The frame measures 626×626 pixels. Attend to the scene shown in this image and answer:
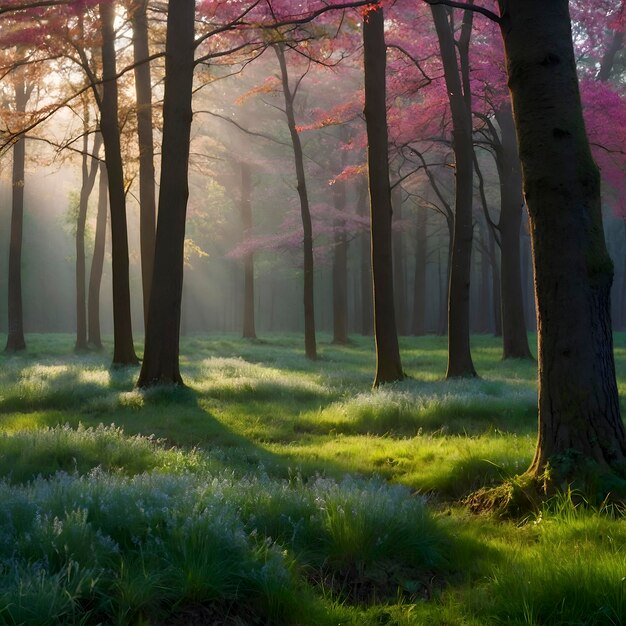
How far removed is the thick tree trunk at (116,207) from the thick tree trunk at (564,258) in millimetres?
11653

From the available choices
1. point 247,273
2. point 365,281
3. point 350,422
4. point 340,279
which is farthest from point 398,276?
point 350,422

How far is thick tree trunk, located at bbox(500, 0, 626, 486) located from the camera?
512 centimetres

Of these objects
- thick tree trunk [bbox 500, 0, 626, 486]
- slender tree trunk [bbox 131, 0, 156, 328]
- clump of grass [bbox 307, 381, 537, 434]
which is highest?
slender tree trunk [bbox 131, 0, 156, 328]

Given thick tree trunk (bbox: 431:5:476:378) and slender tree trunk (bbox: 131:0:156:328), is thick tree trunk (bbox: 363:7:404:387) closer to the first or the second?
thick tree trunk (bbox: 431:5:476:378)

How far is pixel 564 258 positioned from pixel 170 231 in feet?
27.1

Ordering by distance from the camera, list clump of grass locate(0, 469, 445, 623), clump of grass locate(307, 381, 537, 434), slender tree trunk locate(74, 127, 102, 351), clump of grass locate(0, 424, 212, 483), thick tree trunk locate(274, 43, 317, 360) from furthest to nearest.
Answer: slender tree trunk locate(74, 127, 102, 351)
thick tree trunk locate(274, 43, 317, 360)
clump of grass locate(307, 381, 537, 434)
clump of grass locate(0, 424, 212, 483)
clump of grass locate(0, 469, 445, 623)

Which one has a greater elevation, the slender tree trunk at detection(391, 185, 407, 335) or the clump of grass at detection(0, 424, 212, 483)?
the slender tree trunk at detection(391, 185, 407, 335)

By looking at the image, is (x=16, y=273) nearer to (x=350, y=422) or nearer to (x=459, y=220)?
(x=459, y=220)

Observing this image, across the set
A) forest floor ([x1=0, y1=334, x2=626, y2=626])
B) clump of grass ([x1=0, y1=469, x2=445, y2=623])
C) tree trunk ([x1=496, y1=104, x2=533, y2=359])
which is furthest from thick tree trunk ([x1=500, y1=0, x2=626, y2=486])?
tree trunk ([x1=496, y1=104, x2=533, y2=359])

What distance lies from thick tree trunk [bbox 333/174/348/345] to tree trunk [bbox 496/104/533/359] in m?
8.99

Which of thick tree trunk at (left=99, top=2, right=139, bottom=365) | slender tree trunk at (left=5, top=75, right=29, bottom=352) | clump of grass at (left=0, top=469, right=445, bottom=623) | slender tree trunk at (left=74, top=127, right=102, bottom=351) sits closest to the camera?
clump of grass at (left=0, top=469, right=445, bottom=623)

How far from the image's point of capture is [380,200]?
12.8 m

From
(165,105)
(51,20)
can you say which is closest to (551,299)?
(165,105)

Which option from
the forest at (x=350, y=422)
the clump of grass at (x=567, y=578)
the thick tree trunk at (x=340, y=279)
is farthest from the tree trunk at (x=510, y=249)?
the clump of grass at (x=567, y=578)
